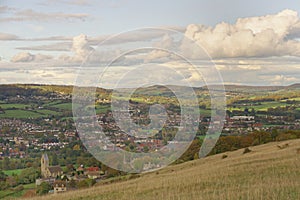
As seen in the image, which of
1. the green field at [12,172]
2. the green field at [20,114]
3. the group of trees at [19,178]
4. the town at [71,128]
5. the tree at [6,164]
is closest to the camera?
the town at [71,128]

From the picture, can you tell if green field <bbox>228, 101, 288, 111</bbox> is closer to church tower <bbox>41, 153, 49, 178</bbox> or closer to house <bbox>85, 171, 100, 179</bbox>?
church tower <bbox>41, 153, 49, 178</bbox>

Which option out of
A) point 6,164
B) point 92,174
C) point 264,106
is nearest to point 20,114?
point 6,164

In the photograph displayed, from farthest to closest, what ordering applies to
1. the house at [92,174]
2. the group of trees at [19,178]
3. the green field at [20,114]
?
the green field at [20,114] → the group of trees at [19,178] → the house at [92,174]

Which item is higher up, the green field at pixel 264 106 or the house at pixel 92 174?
the green field at pixel 264 106

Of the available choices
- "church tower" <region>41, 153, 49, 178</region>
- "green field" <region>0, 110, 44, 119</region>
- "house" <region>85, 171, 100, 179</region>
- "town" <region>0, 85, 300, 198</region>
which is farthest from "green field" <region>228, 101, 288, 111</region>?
"house" <region>85, 171, 100, 179</region>

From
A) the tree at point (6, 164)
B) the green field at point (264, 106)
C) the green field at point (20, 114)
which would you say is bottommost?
the tree at point (6, 164)

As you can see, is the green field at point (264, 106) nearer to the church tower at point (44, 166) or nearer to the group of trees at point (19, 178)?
the church tower at point (44, 166)

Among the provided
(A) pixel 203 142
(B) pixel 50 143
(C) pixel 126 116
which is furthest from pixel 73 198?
(B) pixel 50 143

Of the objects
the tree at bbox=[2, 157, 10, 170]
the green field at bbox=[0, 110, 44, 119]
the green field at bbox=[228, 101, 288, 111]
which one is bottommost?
the tree at bbox=[2, 157, 10, 170]

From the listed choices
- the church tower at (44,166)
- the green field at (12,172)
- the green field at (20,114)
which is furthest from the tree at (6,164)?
the green field at (20,114)

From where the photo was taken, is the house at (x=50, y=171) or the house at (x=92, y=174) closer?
the house at (x=92, y=174)

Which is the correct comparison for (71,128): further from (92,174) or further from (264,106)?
(264,106)
